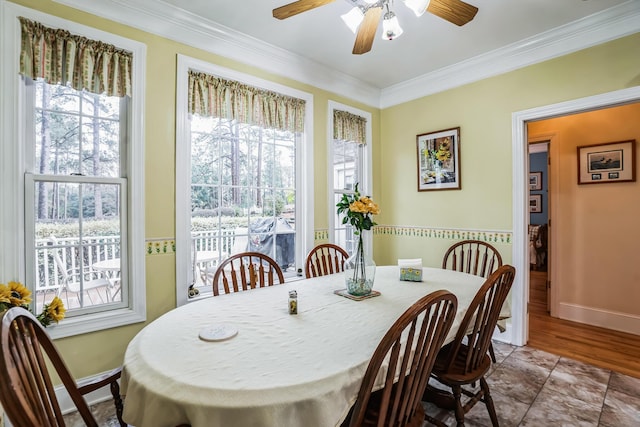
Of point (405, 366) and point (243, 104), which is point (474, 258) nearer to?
point (405, 366)

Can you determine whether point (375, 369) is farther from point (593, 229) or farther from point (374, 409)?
point (593, 229)

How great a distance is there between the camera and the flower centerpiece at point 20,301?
1.47 meters

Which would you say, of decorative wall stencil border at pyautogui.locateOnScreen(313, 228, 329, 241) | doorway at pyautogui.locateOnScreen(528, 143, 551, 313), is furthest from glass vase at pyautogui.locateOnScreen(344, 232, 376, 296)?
doorway at pyautogui.locateOnScreen(528, 143, 551, 313)

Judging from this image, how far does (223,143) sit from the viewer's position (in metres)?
2.76

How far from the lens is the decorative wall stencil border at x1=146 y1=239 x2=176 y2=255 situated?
2.28 meters

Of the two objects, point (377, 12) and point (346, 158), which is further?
point (346, 158)

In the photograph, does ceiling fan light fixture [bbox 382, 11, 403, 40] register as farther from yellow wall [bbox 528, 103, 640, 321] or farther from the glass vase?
yellow wall [bbox 528, 103, 640, 321]

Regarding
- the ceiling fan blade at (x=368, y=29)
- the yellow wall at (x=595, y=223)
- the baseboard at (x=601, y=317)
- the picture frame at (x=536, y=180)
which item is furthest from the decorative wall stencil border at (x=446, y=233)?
the picture frame at (x=536, y=180)

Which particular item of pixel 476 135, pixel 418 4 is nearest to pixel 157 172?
pixel 418 4

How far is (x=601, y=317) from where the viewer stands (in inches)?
129

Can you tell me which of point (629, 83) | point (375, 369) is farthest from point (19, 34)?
point (629, 83)

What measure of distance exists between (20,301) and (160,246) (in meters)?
0.87

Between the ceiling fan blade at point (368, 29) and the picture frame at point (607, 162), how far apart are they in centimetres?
301

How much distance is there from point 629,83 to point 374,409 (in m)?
3.01
